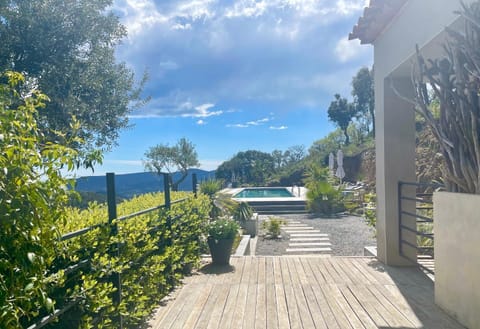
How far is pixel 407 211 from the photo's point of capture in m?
4.29

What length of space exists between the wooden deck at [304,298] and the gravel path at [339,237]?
76.9 inches

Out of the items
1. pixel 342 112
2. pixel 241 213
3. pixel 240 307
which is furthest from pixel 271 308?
pixel 342 112

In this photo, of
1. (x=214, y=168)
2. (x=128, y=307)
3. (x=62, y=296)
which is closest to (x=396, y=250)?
(x=128, y=307)

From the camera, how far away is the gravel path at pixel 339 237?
6.40m

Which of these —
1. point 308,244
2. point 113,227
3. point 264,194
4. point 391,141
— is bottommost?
point 308,244

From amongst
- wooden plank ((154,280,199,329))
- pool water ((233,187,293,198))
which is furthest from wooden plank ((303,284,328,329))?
pool water ((233,187,293,198))

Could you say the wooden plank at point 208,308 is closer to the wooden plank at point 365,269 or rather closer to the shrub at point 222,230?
→ the shrub at point 222,230

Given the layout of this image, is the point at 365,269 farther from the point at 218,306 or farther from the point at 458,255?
the point at 218,306

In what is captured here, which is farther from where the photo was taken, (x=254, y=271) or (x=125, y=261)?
(x=254, y=271)

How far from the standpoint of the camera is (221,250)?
443 cm

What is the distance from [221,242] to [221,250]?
11 cm

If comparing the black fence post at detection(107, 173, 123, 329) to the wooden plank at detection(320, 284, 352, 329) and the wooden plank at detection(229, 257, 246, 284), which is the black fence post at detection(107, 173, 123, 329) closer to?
the wooden plank at detection(229, 257, 246, 284)

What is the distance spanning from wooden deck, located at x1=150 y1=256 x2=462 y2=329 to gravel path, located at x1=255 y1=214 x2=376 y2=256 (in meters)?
1.95

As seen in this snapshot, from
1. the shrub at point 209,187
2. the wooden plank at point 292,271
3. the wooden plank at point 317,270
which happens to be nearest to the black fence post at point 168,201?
the wooden plank at point 292,271
